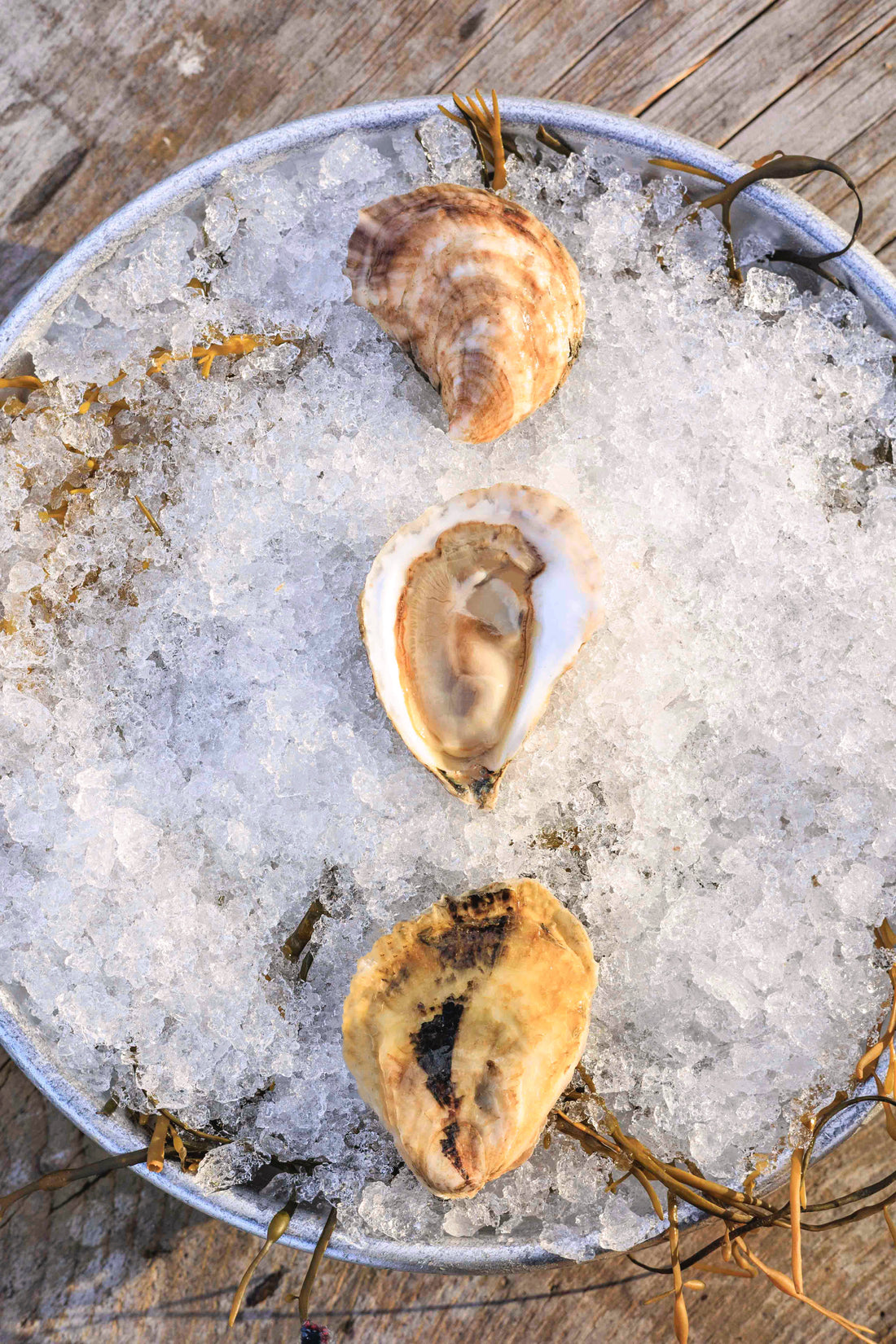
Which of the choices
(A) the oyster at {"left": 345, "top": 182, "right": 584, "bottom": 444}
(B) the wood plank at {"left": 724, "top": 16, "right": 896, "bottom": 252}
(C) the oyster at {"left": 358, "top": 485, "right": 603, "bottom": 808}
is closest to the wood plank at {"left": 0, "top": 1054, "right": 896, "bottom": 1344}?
(C) the oyster at {"left": 358, "top": 485, "right": 603, "bottom": 808}

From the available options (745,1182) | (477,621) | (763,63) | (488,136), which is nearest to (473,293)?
(488,136)

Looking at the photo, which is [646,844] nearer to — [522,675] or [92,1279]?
[522,675]

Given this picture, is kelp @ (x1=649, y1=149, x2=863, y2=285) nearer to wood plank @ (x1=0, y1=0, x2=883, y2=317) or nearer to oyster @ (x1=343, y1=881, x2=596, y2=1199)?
wood plank @ (x1=0, y1=0, x2=883, y2=317)

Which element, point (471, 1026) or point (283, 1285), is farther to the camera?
point (283, 1285)

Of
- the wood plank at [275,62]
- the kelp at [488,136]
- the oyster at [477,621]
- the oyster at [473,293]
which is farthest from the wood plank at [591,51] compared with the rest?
the oyster at [477,621]

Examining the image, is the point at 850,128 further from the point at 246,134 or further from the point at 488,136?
the point at 246,134

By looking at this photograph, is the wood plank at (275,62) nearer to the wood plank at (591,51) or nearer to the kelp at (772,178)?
the wood plank at (591,51)

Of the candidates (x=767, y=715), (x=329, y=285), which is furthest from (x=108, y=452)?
(x=767, y=715)
